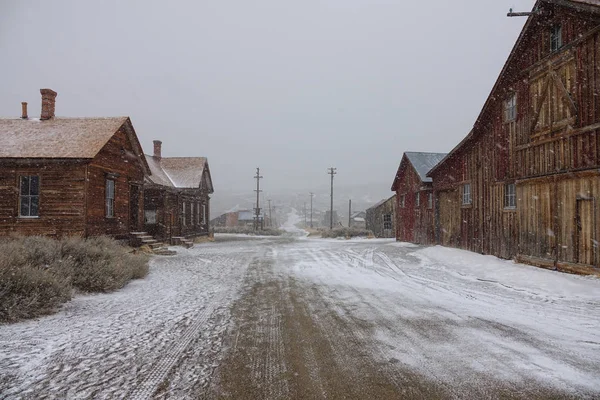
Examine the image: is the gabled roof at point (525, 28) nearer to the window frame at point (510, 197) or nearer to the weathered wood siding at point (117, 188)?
the window frame at point (510, 197)

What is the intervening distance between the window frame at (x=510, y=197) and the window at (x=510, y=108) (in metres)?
2.48

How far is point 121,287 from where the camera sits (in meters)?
8.43

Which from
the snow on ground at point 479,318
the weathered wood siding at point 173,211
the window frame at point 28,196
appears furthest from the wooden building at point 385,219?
the window frame at point 28,196

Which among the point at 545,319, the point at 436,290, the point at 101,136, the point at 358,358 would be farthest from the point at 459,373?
the point at 101,136

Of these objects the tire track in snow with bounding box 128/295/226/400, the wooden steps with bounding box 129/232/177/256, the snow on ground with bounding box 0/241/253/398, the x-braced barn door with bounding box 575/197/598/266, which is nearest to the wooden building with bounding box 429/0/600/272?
the x-braced barn door with bounding box 575/197/598/266

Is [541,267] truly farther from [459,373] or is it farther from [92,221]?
[92,221]

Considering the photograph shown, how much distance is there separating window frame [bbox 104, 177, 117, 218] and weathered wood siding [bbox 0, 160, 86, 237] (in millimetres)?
1581

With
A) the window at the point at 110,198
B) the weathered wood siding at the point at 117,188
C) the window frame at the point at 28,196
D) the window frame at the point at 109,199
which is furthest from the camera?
the window at the point at 110,198

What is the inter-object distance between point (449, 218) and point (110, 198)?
55.3ft

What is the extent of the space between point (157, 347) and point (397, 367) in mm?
2960

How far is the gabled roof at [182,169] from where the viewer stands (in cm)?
2798

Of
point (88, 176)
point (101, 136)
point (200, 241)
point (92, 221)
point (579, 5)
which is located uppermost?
point (579, 5)

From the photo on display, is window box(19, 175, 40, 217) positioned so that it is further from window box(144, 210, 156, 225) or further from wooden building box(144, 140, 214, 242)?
window box(144, 210, 156, 225)

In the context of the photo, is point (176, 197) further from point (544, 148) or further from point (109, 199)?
→ point (544, 148)
